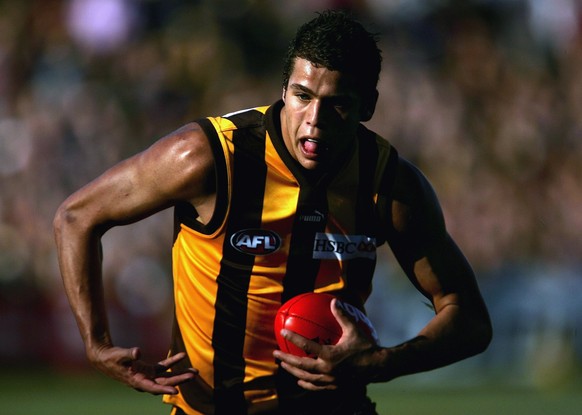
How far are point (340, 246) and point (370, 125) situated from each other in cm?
883

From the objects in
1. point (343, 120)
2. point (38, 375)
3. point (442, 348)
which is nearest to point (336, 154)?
point (343, 120)

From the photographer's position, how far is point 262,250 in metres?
4.90

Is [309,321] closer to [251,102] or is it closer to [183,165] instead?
[183,165]

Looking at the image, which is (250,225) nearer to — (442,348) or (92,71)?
(442,348)

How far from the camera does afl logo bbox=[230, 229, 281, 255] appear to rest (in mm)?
4859

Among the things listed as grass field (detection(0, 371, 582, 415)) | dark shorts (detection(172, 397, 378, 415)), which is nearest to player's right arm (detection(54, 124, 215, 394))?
dark shorts (detection(172, 397, 378, 415))

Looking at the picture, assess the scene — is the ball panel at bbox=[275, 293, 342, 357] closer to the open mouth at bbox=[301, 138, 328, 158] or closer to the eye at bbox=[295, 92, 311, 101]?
the open mouth at bbox=[301, 138, 328, 158]

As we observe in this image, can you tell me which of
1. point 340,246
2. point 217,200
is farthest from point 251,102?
point 217,200

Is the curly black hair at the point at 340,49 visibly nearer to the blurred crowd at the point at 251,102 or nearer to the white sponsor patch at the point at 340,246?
the white sponsor patch at the point at 340,246

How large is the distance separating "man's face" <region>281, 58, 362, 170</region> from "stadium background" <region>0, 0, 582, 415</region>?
24.4 ft

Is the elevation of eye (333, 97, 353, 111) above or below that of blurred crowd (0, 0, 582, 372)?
below

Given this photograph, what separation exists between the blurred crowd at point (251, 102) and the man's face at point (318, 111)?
8.09 meters

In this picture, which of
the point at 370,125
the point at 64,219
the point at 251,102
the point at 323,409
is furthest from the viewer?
the point at 251,102

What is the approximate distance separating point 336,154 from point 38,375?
328 inches
